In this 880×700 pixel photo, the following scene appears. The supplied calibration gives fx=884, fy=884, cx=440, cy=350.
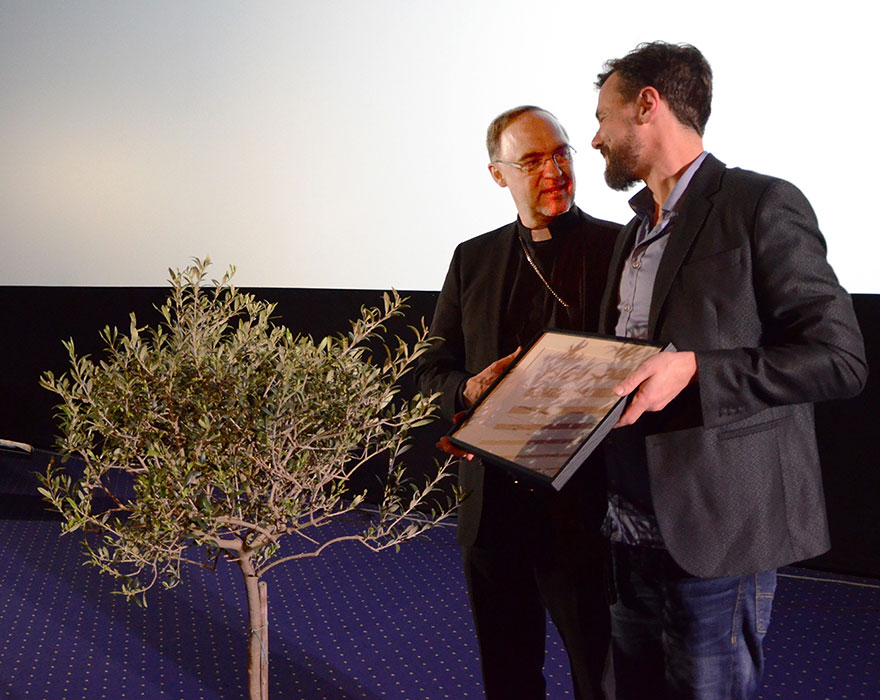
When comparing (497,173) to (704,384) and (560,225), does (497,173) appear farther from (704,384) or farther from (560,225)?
(704,384)

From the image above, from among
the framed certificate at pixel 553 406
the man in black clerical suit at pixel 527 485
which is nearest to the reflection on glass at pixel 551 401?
the framed certificate at pixel 553 406

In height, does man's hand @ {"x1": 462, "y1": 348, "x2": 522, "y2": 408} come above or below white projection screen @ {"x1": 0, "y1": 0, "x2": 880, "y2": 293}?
below

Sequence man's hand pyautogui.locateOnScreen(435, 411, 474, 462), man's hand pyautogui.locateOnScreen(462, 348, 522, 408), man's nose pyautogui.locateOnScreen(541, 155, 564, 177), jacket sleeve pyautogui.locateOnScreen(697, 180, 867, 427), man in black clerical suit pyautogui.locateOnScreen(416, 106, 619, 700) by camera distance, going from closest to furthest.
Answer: jacket sleeve pyautogui.locateOnScreen(697, 180, 867, 427), man's hand pyautogui.locateOnScreen(435, 411, 474, 462), man's hand pyautogui.locateOnScreen(462, 348, 522, 408), man in black clerical suit pyautogui.locateOnScreen(416, 106, 619, 700), man's nose pyautogui.locateOnScreen(541, 155, 564, 177)

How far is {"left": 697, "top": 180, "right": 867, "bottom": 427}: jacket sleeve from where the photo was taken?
4.19ft


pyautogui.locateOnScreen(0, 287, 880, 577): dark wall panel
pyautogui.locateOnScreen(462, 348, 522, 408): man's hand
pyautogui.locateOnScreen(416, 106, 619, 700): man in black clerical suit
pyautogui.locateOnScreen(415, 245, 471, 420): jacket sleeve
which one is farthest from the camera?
pyautogui.locateOnScreen(0, 287, 880, 577): dark wall panel

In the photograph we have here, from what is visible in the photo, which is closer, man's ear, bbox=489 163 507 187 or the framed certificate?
the framed certificate

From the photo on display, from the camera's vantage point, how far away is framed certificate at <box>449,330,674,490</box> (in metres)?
1.18

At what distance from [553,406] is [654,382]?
0.49 feet

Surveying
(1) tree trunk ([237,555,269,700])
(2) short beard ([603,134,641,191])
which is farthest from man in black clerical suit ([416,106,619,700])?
(1) tree trunk ([237,555,269,700])

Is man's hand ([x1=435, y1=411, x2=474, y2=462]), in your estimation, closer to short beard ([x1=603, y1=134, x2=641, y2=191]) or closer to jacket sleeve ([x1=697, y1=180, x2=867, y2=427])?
jacket sleeve ([x1=697, y1=180, x2=867, y2=427])

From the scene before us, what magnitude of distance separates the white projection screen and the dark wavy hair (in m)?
1.53

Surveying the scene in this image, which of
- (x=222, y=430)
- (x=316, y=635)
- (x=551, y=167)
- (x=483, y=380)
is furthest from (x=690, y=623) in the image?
(x=316, y=635)

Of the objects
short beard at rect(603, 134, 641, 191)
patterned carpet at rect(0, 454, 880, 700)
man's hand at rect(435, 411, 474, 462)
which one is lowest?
patterned carpet at rect(0, 454, 880, 700)

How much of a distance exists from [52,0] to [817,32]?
491 cm
